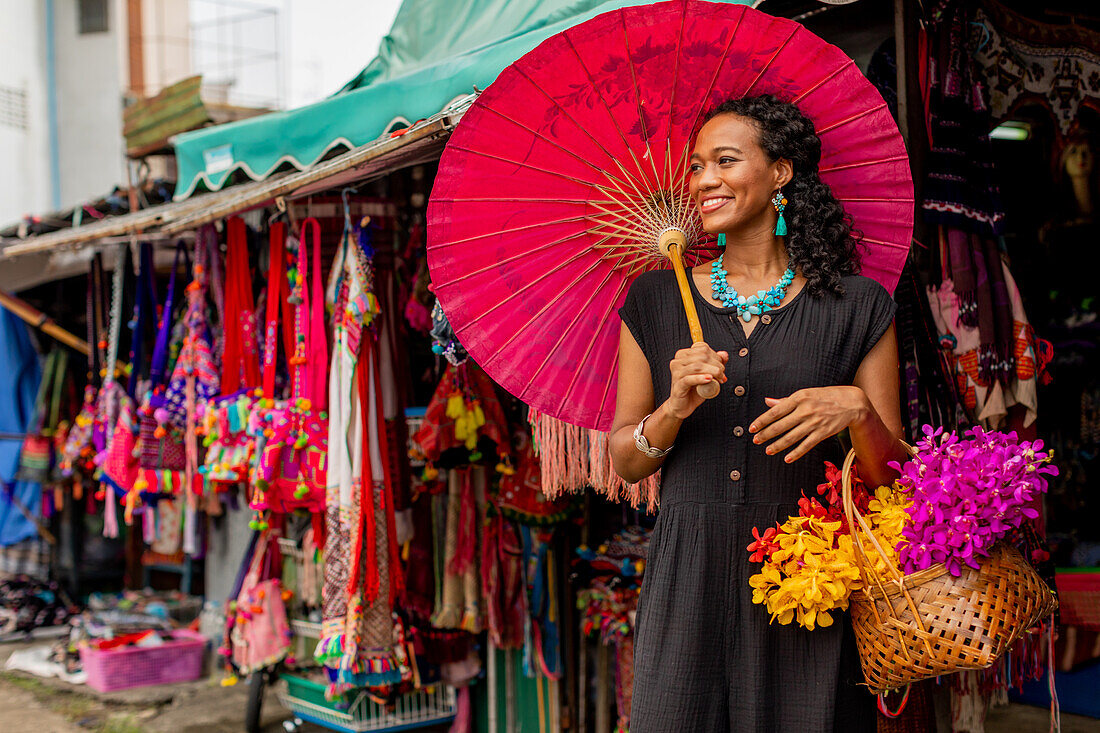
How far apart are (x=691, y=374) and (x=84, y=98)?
46.3 ft

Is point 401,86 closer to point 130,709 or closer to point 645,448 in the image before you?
point 645,448

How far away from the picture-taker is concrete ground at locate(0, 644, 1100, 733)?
546 centimetres

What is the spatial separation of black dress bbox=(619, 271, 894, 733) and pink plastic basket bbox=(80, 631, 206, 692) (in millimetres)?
5060

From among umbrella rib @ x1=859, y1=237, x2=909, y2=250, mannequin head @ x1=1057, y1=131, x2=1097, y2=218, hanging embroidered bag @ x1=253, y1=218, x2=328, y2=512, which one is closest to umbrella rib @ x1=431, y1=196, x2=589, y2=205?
umbrella rib @ x1=859, y1=237, x2=909, y2=250

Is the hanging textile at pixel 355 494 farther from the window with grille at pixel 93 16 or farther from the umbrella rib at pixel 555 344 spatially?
the window with grille at pixel 93 16

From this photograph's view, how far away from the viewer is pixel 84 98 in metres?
13.8

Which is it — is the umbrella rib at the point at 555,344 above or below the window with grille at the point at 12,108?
below

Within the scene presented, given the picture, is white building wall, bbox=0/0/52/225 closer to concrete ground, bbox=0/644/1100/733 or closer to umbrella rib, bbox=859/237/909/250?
Answer: concrete ground, bbox=0/644/1100/733

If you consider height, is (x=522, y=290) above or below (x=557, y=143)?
below

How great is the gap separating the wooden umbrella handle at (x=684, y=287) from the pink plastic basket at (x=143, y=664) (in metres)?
5.25

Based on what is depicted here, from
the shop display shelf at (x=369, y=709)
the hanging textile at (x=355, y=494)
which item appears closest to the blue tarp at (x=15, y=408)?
the shop display shelf at (x=369, y=709)

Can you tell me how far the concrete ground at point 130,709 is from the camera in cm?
546

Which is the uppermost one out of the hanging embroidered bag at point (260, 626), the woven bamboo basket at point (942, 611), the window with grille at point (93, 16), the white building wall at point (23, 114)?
the window with grille at point (93, 16)

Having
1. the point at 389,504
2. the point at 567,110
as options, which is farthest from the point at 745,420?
the point at 389,504
